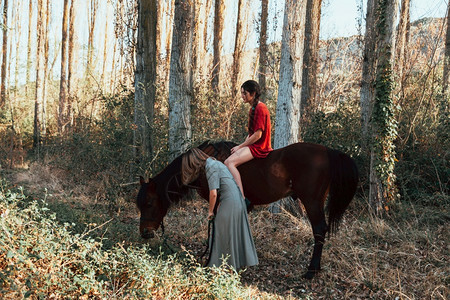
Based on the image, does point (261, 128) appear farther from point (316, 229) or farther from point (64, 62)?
point (64, 62)

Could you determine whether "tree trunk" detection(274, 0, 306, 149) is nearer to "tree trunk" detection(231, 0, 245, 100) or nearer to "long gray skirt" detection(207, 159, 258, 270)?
"long gray skirt" detection(207, 159, 258, 270)

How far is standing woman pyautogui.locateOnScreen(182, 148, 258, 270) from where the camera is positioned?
14.5 ft

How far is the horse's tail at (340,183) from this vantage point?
16.5 ft

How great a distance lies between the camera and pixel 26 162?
508 inches

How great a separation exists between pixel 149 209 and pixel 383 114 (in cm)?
483

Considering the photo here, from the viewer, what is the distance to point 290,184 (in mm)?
5203

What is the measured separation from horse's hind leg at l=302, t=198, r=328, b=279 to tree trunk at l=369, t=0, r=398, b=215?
8.78 feet

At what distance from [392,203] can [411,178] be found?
1.25 m

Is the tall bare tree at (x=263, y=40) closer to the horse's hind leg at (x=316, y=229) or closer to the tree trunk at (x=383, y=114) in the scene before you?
the tree trunk at (x=383, y=114)

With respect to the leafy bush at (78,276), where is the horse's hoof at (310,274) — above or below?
below

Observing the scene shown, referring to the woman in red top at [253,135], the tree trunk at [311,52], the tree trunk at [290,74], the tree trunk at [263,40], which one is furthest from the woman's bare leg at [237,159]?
the tree trunk at [263,40]

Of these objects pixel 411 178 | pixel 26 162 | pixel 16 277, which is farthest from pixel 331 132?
pixel 26 162

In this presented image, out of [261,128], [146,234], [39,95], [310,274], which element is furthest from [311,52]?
[39,95]

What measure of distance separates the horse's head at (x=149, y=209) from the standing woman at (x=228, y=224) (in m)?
0.98
